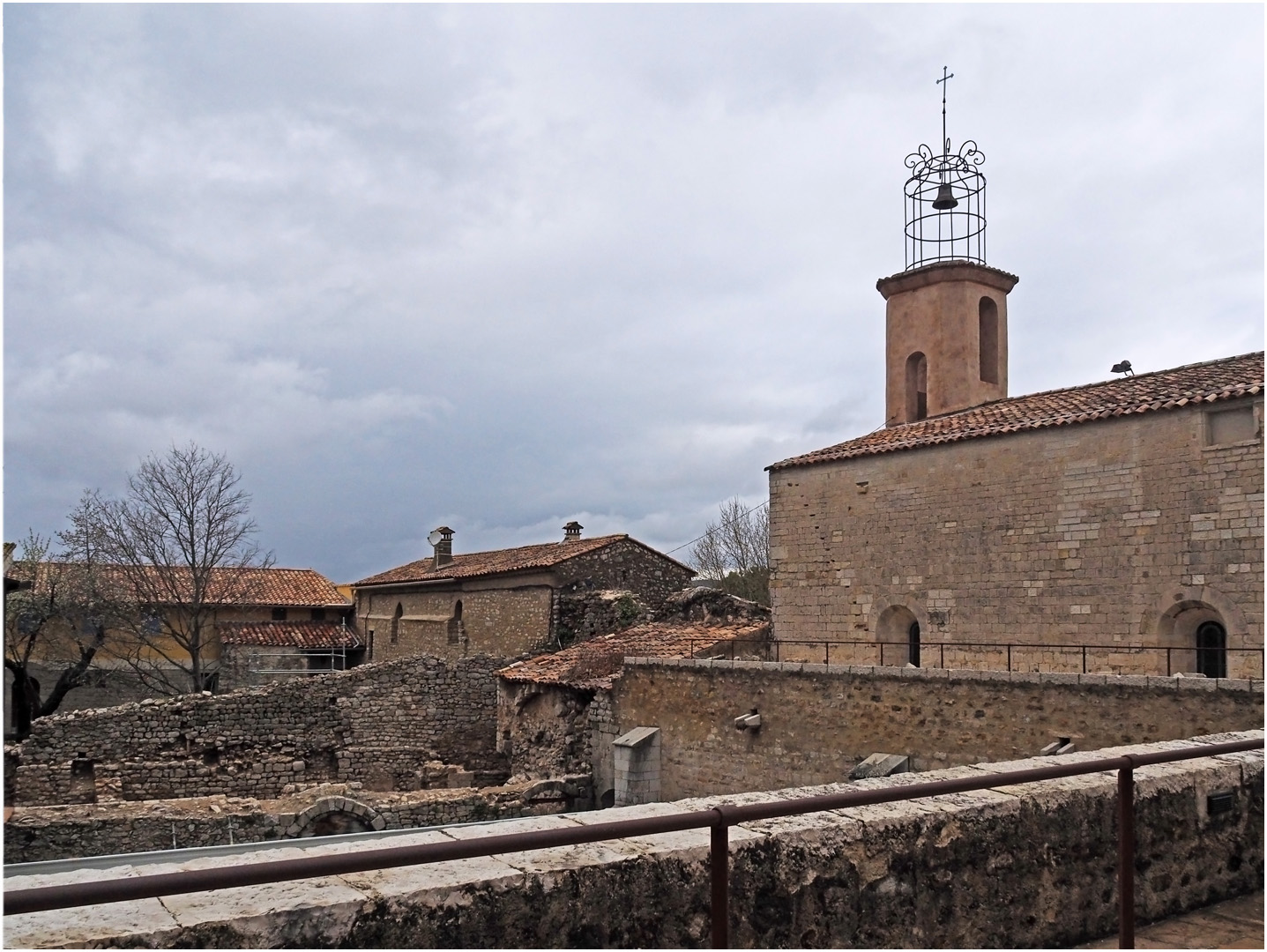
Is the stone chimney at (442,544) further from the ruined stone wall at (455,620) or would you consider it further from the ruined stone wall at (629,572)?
the ruined stone wall at (629,572)

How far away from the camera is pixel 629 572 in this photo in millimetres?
30031

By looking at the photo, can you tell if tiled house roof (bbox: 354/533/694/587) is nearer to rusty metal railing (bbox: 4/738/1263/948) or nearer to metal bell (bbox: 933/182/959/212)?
metal bell (bbox: 933/182/959/212)

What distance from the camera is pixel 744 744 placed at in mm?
17547

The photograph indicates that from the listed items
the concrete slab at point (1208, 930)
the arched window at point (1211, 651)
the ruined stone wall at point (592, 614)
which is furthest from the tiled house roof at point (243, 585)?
the concrete slab at point (1208, 930)

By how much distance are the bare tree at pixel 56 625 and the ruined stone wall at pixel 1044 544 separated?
70.6 feet

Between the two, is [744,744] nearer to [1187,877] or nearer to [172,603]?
[1187,877]

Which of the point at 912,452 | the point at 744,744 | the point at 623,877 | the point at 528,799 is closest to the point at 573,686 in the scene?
the point at 528,799

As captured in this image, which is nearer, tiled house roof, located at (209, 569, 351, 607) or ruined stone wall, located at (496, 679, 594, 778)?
ruined stone wall, located at (496, 679, 594, 778)

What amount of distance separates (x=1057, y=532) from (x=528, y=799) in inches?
414

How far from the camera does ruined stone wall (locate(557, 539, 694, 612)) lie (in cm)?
2862

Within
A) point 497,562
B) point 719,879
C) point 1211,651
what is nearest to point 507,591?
point 497,562

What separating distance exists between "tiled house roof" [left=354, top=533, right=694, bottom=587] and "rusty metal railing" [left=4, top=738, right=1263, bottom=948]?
2419 centimetres

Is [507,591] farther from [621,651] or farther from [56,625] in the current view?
[56,625]

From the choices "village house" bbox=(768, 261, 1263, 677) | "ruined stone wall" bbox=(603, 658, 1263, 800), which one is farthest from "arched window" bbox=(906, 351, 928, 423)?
"ruined stone wall" bbox=(603, 658, 1263, 800)
